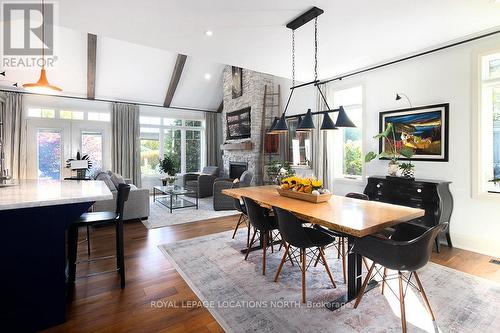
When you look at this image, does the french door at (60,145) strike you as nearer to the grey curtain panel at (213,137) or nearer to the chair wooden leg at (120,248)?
the grey curtain panel at (213,137)

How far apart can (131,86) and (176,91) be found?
1.27 m

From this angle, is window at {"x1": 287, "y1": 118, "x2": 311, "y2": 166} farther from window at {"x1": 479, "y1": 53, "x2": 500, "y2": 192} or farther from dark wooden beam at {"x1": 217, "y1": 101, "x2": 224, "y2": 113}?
dark wooden beam at {"x1": 217, "y1": 101, "x2": 224, "y2": 113}

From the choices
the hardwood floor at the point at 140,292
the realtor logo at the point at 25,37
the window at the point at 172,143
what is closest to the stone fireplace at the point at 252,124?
the window at the point at 172,143

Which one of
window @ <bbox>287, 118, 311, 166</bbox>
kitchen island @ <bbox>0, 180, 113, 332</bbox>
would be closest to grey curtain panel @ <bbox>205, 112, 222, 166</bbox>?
window @ <bbox>287, 118, 311, 166</bbox>

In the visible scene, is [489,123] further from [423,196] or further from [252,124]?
[252,124]

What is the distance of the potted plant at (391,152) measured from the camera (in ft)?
12.2

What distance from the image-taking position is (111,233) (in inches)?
159

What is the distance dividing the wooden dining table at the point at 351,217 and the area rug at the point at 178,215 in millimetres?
2546

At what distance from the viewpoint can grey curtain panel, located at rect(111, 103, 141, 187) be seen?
7238 millimetres

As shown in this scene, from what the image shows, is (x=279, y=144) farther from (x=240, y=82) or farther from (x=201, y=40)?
(x=201, y=40)

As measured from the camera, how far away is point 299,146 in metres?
5.80

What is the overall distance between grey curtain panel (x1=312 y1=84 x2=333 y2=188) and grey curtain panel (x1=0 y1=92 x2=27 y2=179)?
22.7ft

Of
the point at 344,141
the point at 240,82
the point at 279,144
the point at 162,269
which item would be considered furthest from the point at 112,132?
the point at 344,141

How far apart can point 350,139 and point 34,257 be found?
4.79 m
